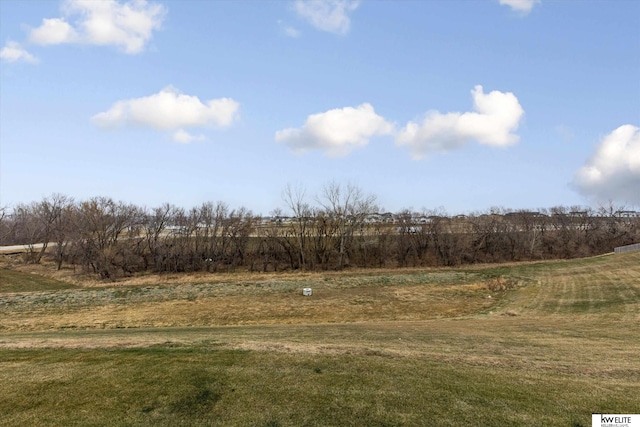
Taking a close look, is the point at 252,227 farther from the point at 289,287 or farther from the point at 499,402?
the point at 499,402

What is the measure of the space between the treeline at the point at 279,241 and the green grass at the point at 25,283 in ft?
20.9

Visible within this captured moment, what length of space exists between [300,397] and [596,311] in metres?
21.4

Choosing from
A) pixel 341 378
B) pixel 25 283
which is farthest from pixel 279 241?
pixel 341 378

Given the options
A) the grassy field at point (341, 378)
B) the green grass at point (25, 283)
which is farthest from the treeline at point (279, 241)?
the grassy field at point (341, 378)

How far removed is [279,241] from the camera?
5819cm

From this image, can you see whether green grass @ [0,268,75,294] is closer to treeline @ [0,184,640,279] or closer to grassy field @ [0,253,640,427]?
treeline @ [0,184,640,279]

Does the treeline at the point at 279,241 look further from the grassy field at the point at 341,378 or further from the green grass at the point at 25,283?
the grassy field at the point at 341,378

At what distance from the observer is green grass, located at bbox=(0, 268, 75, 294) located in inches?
1510

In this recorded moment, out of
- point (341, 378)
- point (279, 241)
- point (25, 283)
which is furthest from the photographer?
point (279, 241)

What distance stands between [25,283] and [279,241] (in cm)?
3047

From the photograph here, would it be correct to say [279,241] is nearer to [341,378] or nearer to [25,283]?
[25,283]

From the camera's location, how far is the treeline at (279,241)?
54906mm

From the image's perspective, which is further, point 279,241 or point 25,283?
point 279,241

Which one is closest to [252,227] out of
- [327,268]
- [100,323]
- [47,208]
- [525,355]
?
[327,268]
